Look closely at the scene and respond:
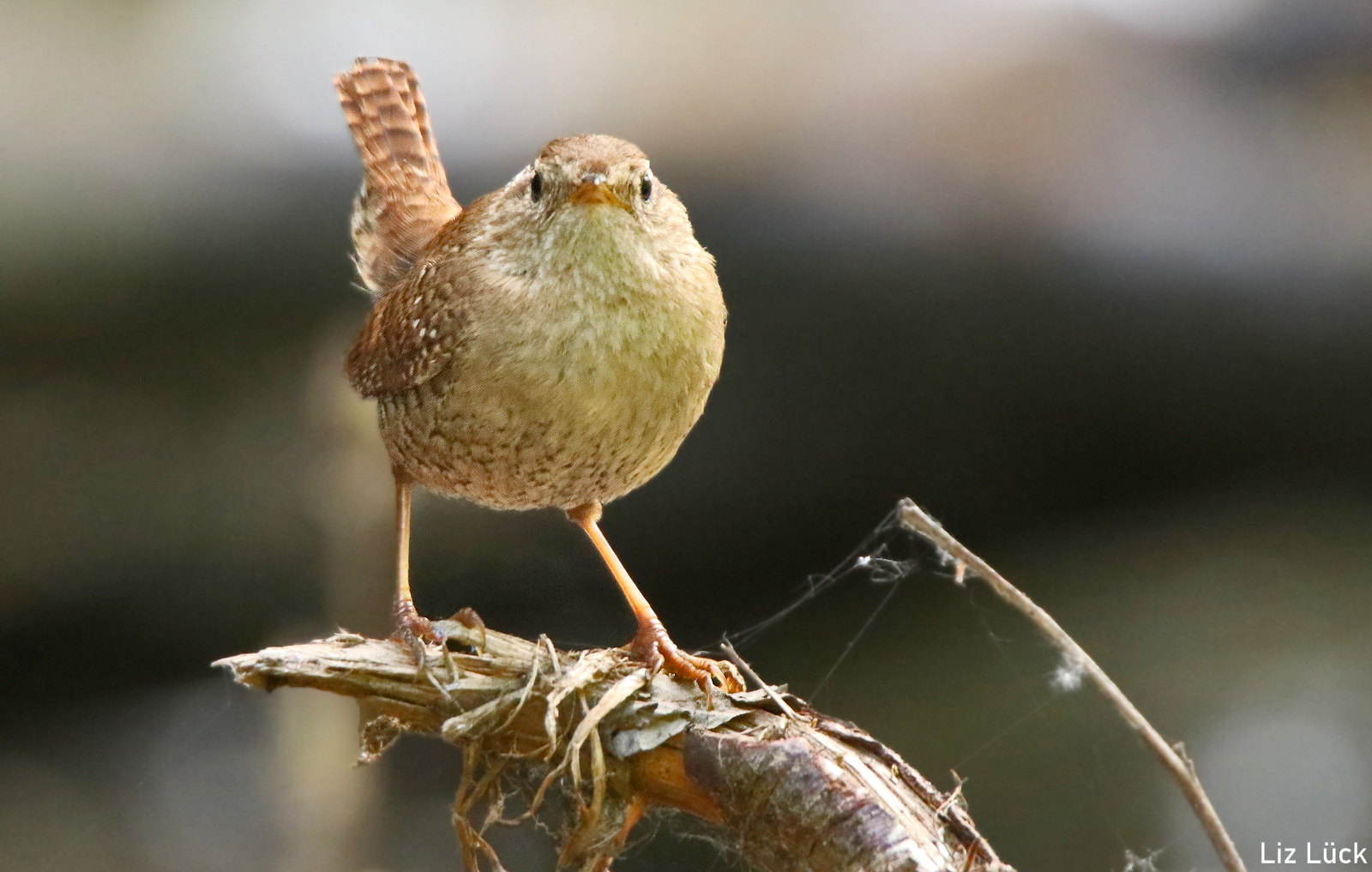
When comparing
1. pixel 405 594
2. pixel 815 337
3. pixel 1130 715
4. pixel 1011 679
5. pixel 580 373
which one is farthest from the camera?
pixel 815 337

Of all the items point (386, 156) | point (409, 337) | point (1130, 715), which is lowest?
point (1130, 715)

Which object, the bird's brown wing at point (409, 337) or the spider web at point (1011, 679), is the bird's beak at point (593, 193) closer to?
the bird's brown wing at point (409, 337)

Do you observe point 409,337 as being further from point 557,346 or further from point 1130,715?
point 1130,715

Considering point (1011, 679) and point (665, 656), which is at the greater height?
point (665, 656)

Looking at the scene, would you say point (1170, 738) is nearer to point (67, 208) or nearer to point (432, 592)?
point (432, 592)

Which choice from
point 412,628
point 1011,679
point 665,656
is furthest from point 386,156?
point 1011,679

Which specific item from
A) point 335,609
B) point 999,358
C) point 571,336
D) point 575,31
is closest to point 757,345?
point 999,358
